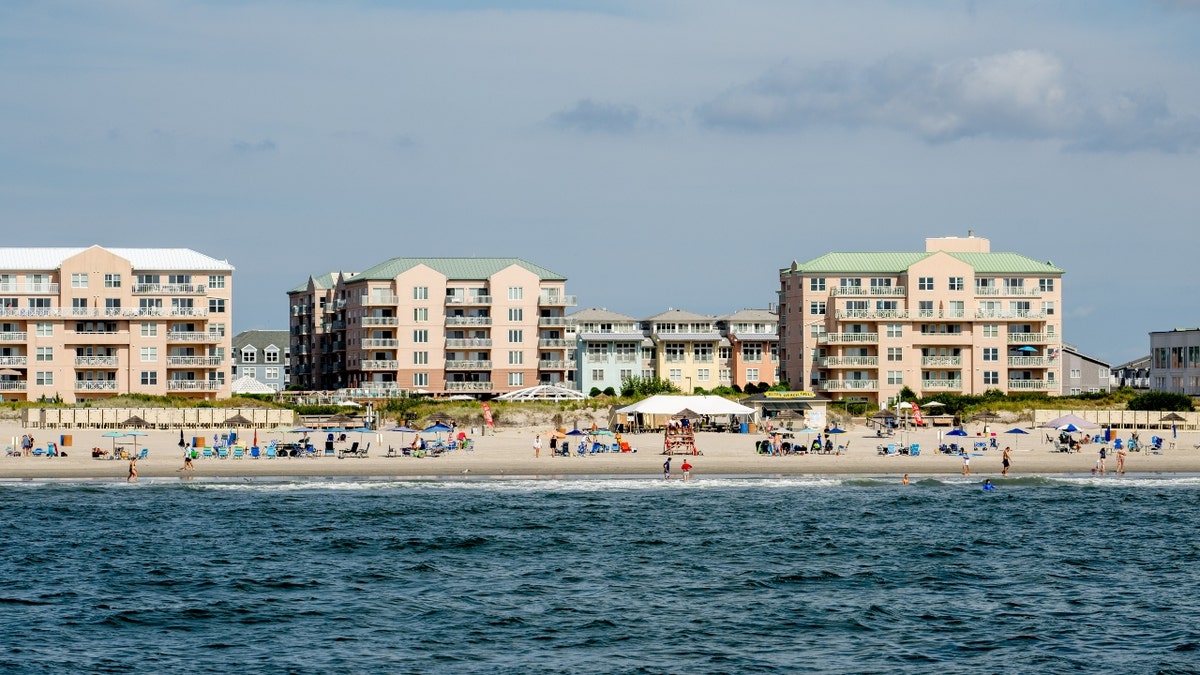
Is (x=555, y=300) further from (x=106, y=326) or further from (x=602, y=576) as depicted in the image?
(x=602, y=576)

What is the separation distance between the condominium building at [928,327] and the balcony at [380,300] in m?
33.6

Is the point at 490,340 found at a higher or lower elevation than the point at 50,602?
higher

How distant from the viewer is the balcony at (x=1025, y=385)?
119m

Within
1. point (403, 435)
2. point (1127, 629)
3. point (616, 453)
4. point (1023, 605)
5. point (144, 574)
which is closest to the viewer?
point (1127, 629)

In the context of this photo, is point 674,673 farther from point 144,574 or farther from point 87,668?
point 144,574

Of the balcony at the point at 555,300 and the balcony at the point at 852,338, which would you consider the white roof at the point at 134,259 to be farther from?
the balcony at the point at 852,338

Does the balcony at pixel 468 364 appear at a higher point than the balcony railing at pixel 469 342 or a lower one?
lower

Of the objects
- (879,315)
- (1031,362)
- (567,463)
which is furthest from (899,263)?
(567,463)

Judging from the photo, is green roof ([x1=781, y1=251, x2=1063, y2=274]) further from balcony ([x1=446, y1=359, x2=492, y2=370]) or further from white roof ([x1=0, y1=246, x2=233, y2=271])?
white roof ([x1=0, y1=246, x2=233, y2=271])

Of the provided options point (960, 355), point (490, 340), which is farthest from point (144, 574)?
point (960, 355)

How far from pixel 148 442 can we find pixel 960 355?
66962 mm

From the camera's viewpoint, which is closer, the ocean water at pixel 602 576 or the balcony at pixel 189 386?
the ocean water at pixel 602 576

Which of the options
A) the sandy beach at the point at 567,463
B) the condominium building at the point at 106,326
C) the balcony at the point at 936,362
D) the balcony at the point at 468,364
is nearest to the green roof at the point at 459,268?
the balcony at the point at 468,364

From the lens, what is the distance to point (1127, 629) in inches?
1545
